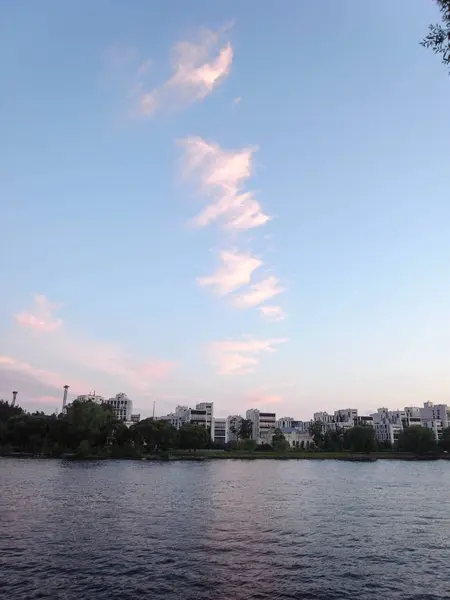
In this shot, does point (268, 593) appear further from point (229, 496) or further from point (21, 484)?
point (21, 484)

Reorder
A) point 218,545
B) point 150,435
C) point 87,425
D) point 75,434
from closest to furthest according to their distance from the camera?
point 218,545
point 87,425
point 75,434
point 150,435

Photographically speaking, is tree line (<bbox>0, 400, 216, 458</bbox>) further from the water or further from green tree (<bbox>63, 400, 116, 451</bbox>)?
the water

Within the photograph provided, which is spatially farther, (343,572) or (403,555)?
(403,555)

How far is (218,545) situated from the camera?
130 feet

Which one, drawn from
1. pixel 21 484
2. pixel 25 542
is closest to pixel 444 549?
pixel 25 542

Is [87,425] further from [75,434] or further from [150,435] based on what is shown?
[150,435]

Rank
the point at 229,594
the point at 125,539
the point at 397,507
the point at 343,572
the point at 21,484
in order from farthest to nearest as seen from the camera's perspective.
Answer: the point at 21,484
the point at 397,507
the point at 125,539
the point at 343,572
the point at 229,594

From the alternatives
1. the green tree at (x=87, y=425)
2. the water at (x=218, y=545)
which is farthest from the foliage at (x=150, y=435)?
the water at (x=218, y=545)

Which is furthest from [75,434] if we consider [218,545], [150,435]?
[218,545]

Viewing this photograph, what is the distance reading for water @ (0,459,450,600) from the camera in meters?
29.0

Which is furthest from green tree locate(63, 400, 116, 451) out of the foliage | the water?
the water

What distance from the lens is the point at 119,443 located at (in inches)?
7343

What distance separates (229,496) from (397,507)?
24.1 m

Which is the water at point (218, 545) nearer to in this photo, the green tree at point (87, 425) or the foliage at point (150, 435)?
the green tree at point (87, 425)
